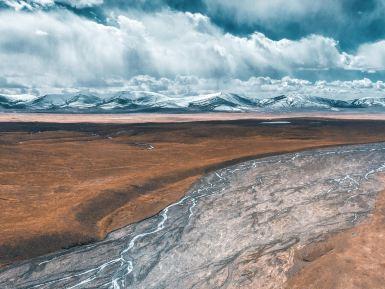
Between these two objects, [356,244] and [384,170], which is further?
[384,170]

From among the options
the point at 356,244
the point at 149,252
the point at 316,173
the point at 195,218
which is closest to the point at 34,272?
the point at 149,252

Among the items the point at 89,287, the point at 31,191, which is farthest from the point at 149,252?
the point at 31,191

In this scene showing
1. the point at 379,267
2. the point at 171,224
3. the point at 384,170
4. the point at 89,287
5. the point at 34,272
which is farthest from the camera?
the point at 384,170

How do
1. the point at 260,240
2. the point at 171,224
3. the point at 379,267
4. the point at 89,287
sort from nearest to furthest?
the point at 379,267 < the point at 89,287 < the point at 260,240 < the point at 171,224

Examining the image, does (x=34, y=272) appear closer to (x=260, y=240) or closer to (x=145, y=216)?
(x=145, y=216)

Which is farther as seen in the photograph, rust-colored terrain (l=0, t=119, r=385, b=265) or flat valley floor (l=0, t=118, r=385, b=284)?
rust-colored terrain (l=0, t=119, r=385, b=265)

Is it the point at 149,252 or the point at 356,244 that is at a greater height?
the point at 356,244

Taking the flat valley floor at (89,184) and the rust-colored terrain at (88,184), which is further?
the rust-colored terrain at (88,184)

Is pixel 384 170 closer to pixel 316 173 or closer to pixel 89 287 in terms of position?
pixel 316 173

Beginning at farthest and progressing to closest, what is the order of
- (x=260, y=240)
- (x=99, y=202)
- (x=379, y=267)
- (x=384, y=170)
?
(x=384, y=170) → (x=99, y=202) → (x=260, y=240) → (x=379, y=267)
